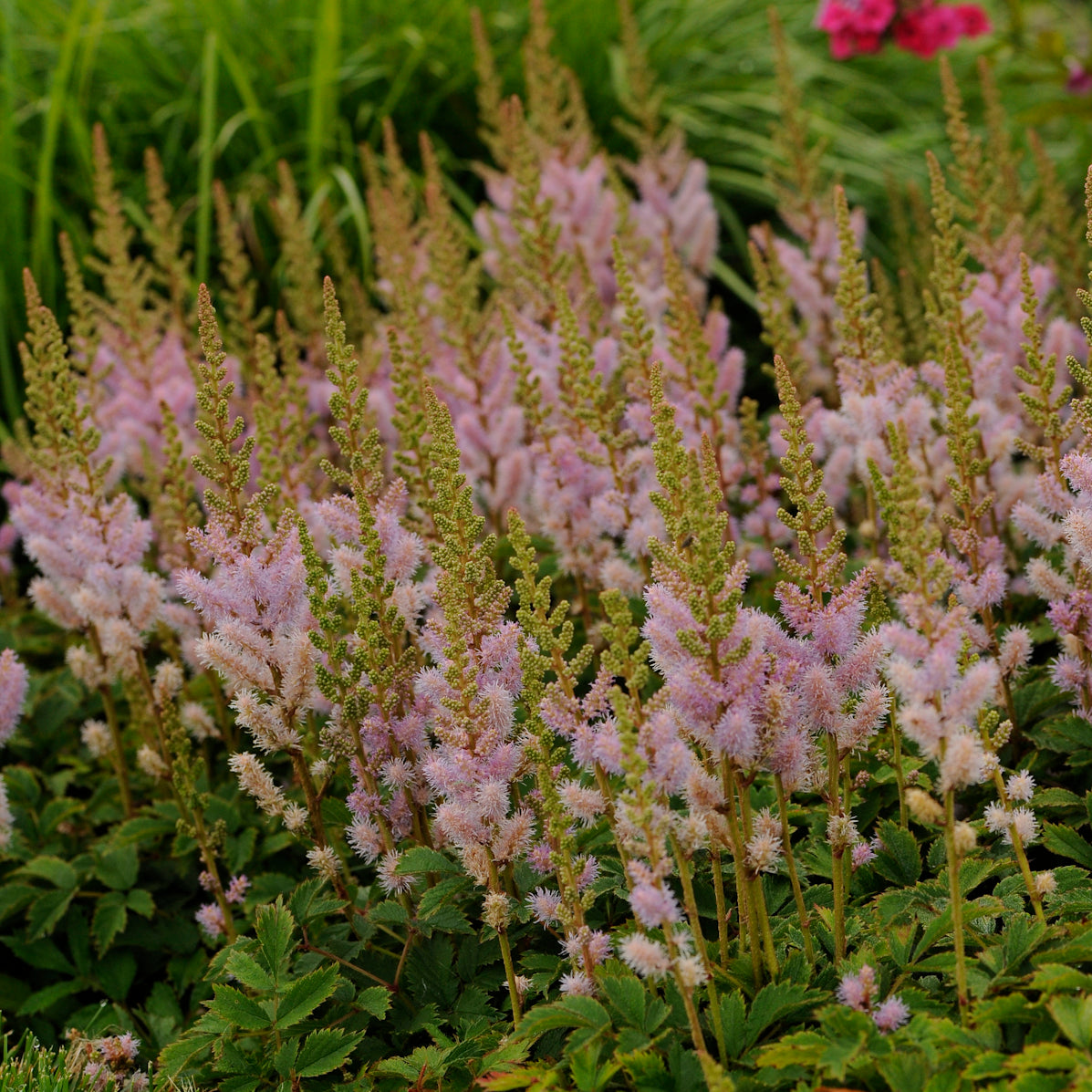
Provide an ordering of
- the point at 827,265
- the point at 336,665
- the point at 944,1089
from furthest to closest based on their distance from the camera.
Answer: the point at 827,265
the point at 336,665
the point at 944,1089

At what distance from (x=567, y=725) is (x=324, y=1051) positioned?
0.77 meters

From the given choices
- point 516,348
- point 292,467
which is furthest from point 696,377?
point 292,467

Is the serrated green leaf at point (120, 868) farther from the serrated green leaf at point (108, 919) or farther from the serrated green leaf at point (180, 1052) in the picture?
the serrated green leaf at point (180, 1052)

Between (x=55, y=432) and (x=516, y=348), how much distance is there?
1264 mm

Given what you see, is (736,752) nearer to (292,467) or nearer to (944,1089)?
(944,1089)

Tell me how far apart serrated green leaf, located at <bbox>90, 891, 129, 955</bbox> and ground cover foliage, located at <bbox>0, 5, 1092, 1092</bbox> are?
20 millimetres

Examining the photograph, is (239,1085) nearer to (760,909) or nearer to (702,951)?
(702,951)

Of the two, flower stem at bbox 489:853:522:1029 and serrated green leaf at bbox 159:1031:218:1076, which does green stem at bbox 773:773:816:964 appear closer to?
flower stem at bbox 489:853:522:1029

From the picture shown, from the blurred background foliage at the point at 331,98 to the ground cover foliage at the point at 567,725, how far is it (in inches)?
96.2

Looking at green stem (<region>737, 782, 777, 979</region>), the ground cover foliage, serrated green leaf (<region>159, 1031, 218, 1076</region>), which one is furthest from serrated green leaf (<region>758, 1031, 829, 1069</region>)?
serrated green leaf (<region>159, 1031, 218, 1076</region>)

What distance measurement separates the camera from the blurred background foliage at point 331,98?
659 centimetres

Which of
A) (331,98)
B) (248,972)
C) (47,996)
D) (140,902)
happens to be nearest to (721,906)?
(248,972)

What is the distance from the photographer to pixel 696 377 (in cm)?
374

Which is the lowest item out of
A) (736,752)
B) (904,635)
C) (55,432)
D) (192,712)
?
(192,712)
